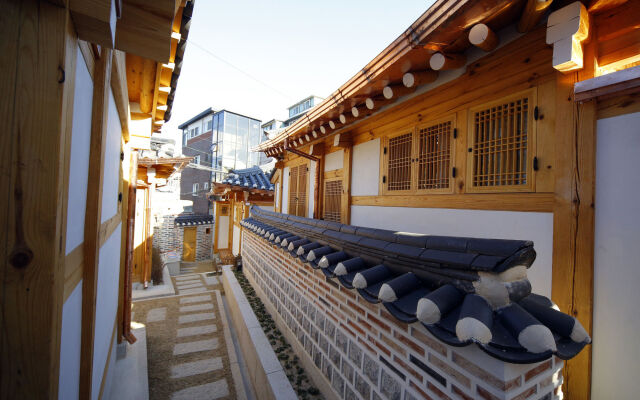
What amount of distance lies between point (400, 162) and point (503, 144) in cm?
136

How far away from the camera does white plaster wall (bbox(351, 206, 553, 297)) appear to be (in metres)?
2.27

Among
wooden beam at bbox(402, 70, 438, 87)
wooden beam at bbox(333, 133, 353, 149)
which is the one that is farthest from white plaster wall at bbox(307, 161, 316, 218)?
wooden beam at bbox(402, 70, 438, 87)

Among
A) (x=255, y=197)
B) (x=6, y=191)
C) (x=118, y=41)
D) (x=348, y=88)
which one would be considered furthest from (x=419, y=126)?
(x=255, y=197)

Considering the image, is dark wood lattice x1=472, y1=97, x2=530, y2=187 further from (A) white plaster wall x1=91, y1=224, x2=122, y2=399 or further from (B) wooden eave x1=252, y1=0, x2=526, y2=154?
(A) white plaster wall x1=91, y1=224, x2=122, y2=399

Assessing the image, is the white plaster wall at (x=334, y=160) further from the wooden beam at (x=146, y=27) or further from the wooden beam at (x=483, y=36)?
the wooden beam at (x=146, y=27)

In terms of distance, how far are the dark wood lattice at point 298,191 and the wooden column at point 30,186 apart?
18.4 ft

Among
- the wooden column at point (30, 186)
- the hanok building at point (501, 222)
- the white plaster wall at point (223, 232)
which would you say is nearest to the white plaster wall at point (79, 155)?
the wooden column at point (30, 186)

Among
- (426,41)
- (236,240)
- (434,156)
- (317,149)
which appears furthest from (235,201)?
(426,41)

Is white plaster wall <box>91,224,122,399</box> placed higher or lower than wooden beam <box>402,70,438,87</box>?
lower

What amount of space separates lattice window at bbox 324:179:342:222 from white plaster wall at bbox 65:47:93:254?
3.89 m

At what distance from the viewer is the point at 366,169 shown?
4.55 m

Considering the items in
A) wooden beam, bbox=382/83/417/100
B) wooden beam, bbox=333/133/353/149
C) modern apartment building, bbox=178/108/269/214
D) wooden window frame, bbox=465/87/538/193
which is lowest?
wooden window frame, bbox=465/87/538/193

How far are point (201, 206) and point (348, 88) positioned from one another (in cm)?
2567

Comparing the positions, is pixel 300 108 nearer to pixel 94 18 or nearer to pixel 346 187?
pixel 346 187
